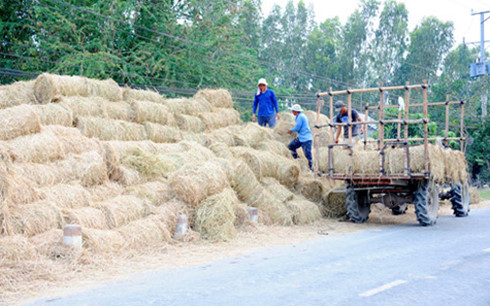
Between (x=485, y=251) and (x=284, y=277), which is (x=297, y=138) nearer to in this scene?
(x=485, y=251)

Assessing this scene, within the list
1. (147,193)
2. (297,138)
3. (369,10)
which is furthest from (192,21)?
(369,10)

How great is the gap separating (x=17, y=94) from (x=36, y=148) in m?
2.98

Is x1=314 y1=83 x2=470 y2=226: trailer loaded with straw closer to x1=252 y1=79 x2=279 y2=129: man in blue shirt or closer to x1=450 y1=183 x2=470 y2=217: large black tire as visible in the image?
x1=450 y1=183 x2=470 y2=217: large black tire

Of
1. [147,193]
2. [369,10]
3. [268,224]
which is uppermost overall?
[369,10]

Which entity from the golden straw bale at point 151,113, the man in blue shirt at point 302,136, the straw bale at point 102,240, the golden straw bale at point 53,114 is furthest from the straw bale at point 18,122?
the man in blue shirt at point 302,136

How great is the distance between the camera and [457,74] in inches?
2598

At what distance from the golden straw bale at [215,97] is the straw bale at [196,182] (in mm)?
5668

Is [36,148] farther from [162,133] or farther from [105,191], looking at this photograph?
[162,133]

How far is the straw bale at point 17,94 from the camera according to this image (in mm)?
12938

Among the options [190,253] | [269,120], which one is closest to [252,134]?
[269,120]

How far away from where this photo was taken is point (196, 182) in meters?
12.1

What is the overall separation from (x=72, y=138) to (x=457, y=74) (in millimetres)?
61142

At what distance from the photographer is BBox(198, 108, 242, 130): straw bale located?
56.3 feet

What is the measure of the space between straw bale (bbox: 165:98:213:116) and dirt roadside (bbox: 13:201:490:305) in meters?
4.93
